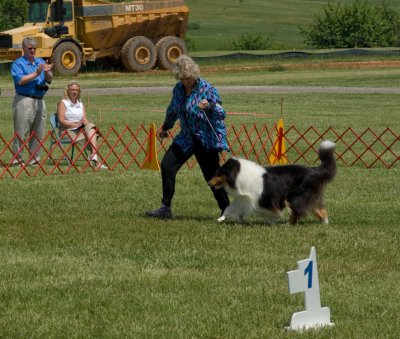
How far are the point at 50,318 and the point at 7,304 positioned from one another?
51 centimetres

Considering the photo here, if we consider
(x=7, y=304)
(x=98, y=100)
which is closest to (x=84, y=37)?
(x=98, y=100)

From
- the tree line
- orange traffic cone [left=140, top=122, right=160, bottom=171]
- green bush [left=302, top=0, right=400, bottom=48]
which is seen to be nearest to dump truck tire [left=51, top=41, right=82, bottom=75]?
orange traffic cone [left=140, top=122, right=160, bottom=171]

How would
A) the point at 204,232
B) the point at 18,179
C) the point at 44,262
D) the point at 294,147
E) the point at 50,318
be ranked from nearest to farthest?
the point at 50,318 < the point at 44,262 < the point at 204,232 < the point at 18,179 < the point at 294,147

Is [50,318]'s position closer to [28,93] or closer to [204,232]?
[204,232]

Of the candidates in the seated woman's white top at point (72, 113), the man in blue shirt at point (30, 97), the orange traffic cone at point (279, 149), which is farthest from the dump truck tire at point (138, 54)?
the man in blue shirt at point (30, 97)

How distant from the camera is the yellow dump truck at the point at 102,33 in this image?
3612 centimetres

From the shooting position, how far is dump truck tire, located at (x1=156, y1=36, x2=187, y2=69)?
4025 cm

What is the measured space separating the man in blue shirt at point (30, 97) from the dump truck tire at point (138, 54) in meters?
24.1

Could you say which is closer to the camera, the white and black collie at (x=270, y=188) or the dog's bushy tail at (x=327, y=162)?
the white and black collie at (x=270, y=188)

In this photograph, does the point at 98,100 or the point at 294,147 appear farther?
the point at 98,100

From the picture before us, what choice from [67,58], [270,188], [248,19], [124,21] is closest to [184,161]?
[270,188]

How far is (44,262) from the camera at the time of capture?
27.4ft

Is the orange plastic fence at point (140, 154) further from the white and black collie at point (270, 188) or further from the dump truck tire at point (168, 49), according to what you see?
the dump truck tire at point (168, 49)

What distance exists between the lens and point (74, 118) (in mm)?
16125
